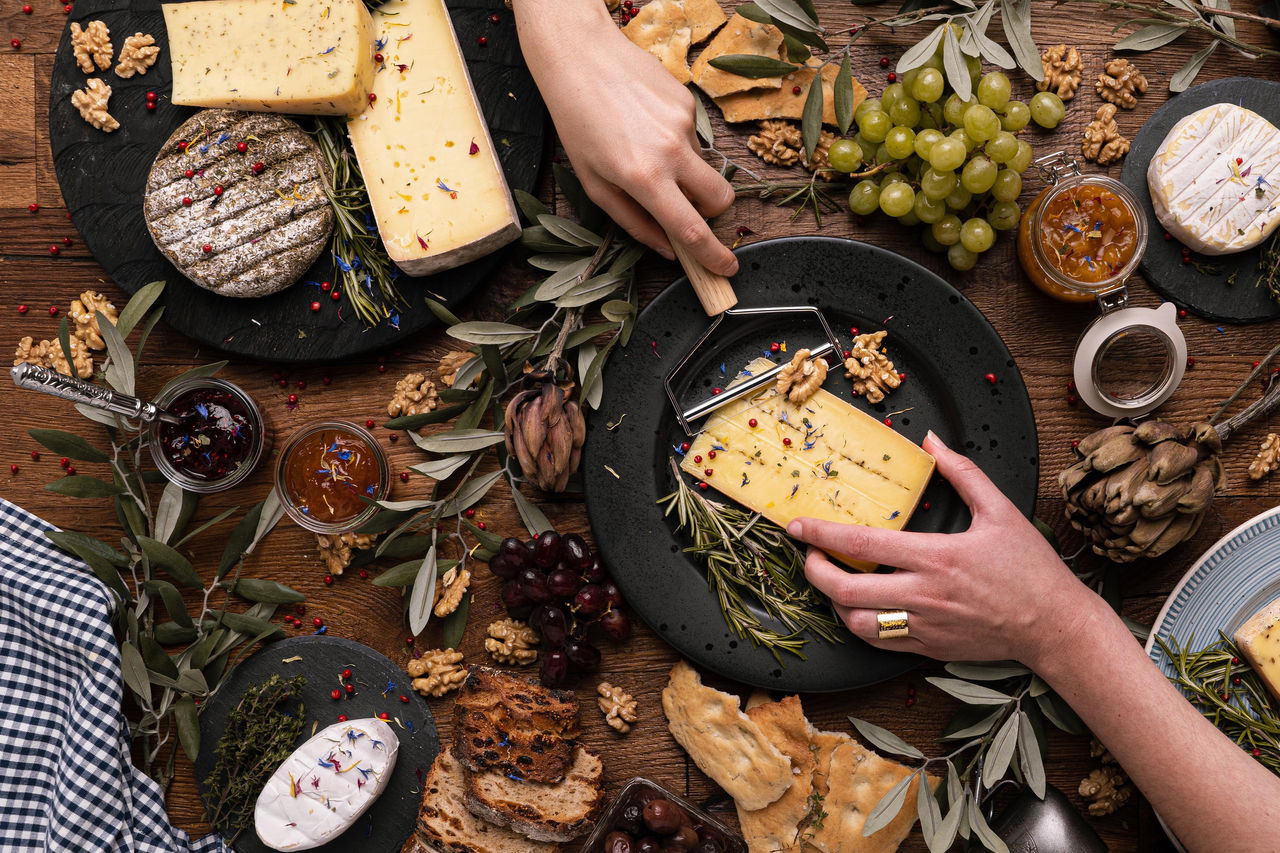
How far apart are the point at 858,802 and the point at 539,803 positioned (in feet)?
2.18

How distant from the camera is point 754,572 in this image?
5.50 feet

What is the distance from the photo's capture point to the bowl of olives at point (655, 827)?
5.08 feet

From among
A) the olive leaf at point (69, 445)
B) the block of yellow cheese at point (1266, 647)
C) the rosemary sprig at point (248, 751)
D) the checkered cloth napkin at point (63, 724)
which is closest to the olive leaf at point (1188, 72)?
the block of yellow cheese at point (1266, 647)

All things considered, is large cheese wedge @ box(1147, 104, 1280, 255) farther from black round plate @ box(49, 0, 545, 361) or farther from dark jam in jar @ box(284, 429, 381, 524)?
dark jam in jar @ box(284, 429, 381, 524)

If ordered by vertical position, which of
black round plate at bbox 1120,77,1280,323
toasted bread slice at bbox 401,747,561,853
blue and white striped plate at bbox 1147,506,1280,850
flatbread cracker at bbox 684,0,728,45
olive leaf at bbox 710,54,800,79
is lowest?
toasted bread slice at bbox 401,747,561,853

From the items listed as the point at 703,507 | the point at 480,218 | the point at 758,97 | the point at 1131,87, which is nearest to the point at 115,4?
the point at 480,218

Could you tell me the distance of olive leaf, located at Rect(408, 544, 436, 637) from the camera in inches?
65.4

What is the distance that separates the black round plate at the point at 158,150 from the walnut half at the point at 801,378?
26.2 inches

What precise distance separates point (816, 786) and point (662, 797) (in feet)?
1.09

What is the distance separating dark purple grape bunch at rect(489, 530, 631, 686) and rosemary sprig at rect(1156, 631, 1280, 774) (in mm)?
1126

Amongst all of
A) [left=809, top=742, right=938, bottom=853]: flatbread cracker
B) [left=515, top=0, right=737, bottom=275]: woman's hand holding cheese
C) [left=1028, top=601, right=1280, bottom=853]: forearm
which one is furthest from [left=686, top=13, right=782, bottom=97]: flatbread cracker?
[left=809, top=742, right=938, bottom=853]: flatbread cracker

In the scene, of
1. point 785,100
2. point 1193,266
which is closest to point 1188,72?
point 1193,266

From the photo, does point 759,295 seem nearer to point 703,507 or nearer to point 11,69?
point 703,507

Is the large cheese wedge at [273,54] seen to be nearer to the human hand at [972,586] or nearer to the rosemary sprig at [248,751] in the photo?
the rosemary sprig at [248,751]
